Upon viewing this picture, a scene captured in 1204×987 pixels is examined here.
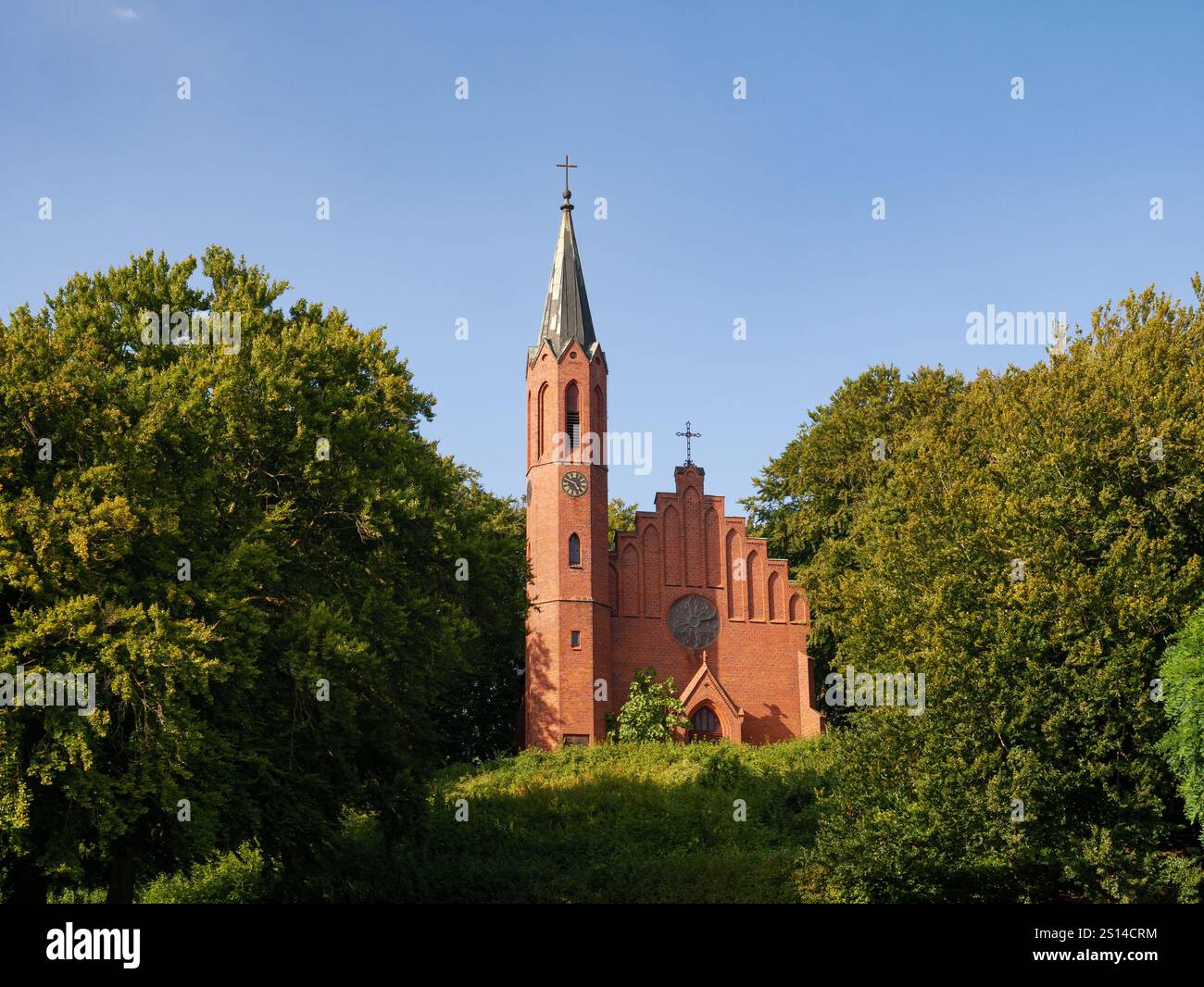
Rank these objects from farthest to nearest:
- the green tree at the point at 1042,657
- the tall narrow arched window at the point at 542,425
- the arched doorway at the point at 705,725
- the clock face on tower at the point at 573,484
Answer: the tall narrow arched window at the point at 542,425
the clock face on tower at the point at 573,484
the arched doorway at the point at 705,725
the green tree at the point at 1042,657

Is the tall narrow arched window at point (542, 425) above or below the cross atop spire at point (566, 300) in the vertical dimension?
below

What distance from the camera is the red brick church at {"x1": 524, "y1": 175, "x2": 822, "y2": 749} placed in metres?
42.3

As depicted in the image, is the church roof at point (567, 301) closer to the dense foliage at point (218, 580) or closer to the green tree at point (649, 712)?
the green tree at point (649, 712)

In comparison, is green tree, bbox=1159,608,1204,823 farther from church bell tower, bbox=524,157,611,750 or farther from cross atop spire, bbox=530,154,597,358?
cross atop spire, bbox=530,154,597,358

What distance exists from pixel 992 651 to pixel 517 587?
10109 mm

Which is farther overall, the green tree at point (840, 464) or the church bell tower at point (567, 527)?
the green tree at point (840, 464)

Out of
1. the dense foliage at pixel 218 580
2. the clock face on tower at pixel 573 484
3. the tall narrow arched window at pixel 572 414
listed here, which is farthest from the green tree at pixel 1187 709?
the tall narrow arched window at pixel 572 414

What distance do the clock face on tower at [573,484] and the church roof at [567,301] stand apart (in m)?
4.77

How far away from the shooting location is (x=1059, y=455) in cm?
2697

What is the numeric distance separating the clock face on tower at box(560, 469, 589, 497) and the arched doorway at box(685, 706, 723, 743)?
28.1 feet

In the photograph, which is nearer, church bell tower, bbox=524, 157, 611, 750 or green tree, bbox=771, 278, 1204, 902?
green tree, bbox=771, 278, 1204, 902

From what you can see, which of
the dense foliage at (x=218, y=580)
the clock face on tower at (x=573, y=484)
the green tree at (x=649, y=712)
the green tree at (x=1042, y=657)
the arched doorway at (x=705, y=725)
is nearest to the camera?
the dense foliage at (x=218, y=580)

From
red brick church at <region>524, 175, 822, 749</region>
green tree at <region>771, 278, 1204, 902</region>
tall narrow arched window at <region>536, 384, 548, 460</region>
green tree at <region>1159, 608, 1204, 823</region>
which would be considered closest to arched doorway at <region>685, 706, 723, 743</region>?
red brick church at <region>524, 175, 822, 749</region>

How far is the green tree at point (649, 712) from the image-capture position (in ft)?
136
